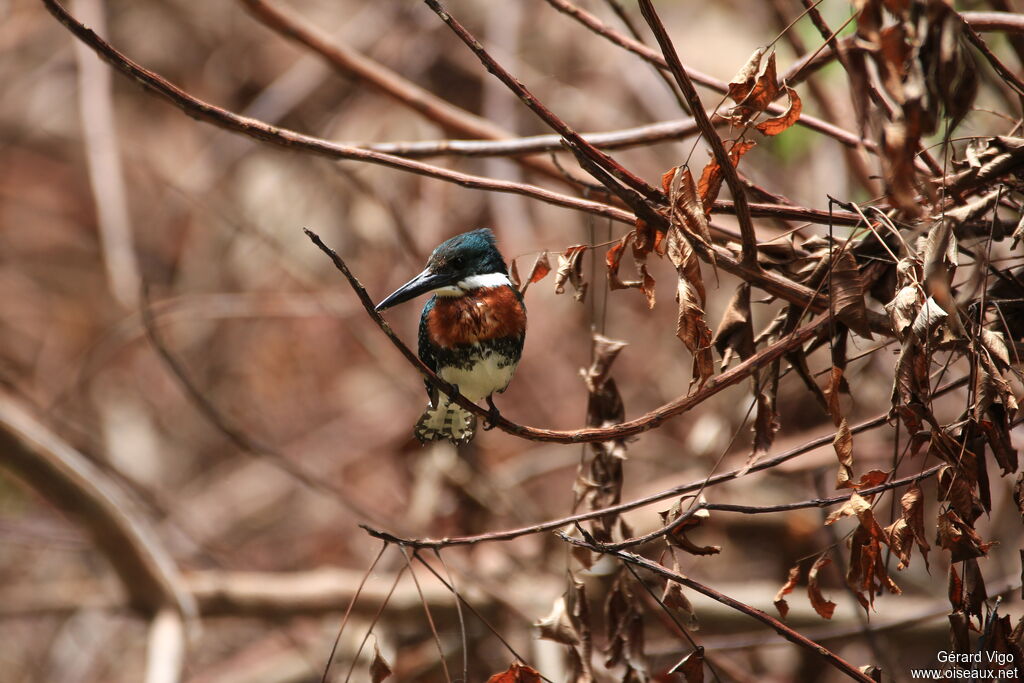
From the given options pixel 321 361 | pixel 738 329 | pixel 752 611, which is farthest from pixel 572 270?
pixel 321 361

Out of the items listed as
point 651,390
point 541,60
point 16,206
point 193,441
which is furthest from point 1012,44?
point 16,206

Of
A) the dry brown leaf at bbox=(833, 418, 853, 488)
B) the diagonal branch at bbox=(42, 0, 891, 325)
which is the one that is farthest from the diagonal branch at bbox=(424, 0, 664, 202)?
the dry brown leaf at bbox=(833, 418, 853, 488)

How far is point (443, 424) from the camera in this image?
103 inches

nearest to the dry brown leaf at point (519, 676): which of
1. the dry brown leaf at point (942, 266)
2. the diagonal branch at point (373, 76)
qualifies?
the dry brown leaf at point (942, 266)

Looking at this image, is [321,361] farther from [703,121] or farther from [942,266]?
[942,266]

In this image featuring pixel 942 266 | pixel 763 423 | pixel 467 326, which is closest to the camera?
pixel 942 266

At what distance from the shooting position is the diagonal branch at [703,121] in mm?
1388

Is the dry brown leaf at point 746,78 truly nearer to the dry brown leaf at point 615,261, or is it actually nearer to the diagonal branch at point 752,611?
the dry brown leaf at point 615,261

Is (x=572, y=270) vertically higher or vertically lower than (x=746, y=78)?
lower

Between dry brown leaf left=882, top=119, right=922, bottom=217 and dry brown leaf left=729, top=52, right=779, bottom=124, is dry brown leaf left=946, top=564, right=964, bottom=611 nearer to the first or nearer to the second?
dry brown leaf left=882, top=119, right=922, bottom=217

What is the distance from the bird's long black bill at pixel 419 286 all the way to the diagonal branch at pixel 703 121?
867 mm

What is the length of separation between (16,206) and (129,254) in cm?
312

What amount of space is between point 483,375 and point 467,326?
6.1 inches

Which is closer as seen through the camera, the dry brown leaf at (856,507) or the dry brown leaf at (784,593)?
the dry brown leaf at (856,507)
